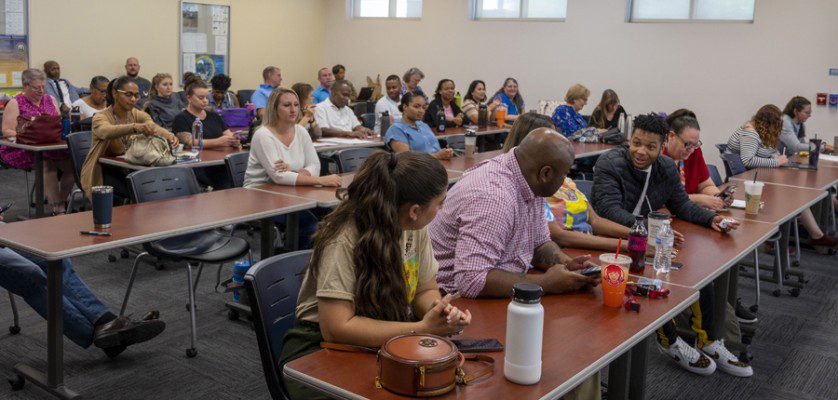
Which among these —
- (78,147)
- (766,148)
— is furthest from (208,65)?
(766,148)

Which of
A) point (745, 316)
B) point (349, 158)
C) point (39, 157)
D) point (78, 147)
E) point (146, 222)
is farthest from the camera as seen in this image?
point (39, 157)

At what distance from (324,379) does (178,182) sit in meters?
2.61

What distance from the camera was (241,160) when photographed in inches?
183

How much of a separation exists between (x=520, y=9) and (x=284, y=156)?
7.15 m

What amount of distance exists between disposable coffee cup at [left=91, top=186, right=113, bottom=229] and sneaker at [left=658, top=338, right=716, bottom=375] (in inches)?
106

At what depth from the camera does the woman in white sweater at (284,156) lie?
4324mm

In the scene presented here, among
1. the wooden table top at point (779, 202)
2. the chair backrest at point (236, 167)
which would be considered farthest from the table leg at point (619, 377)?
the chair backrest at point (236, 167)

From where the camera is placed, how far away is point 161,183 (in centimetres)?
395

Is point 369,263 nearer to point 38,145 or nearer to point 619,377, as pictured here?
point 619,377

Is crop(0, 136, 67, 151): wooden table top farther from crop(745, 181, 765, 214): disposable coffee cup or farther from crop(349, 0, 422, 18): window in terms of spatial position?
crop(349, 0, 422, 18): window

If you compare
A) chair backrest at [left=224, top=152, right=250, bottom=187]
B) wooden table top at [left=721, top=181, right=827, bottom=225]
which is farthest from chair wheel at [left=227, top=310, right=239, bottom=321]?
wooden table top at [left=721, top=181, right=827, bottom=225]

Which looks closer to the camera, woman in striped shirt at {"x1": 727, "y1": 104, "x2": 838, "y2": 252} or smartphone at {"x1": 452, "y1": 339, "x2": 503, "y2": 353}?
smartphone at {"x1": 452, "y1": 339, "x2": 503, "y2": 353}

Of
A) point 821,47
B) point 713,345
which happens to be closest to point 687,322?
point 713,345

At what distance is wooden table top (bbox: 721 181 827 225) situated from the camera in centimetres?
392
